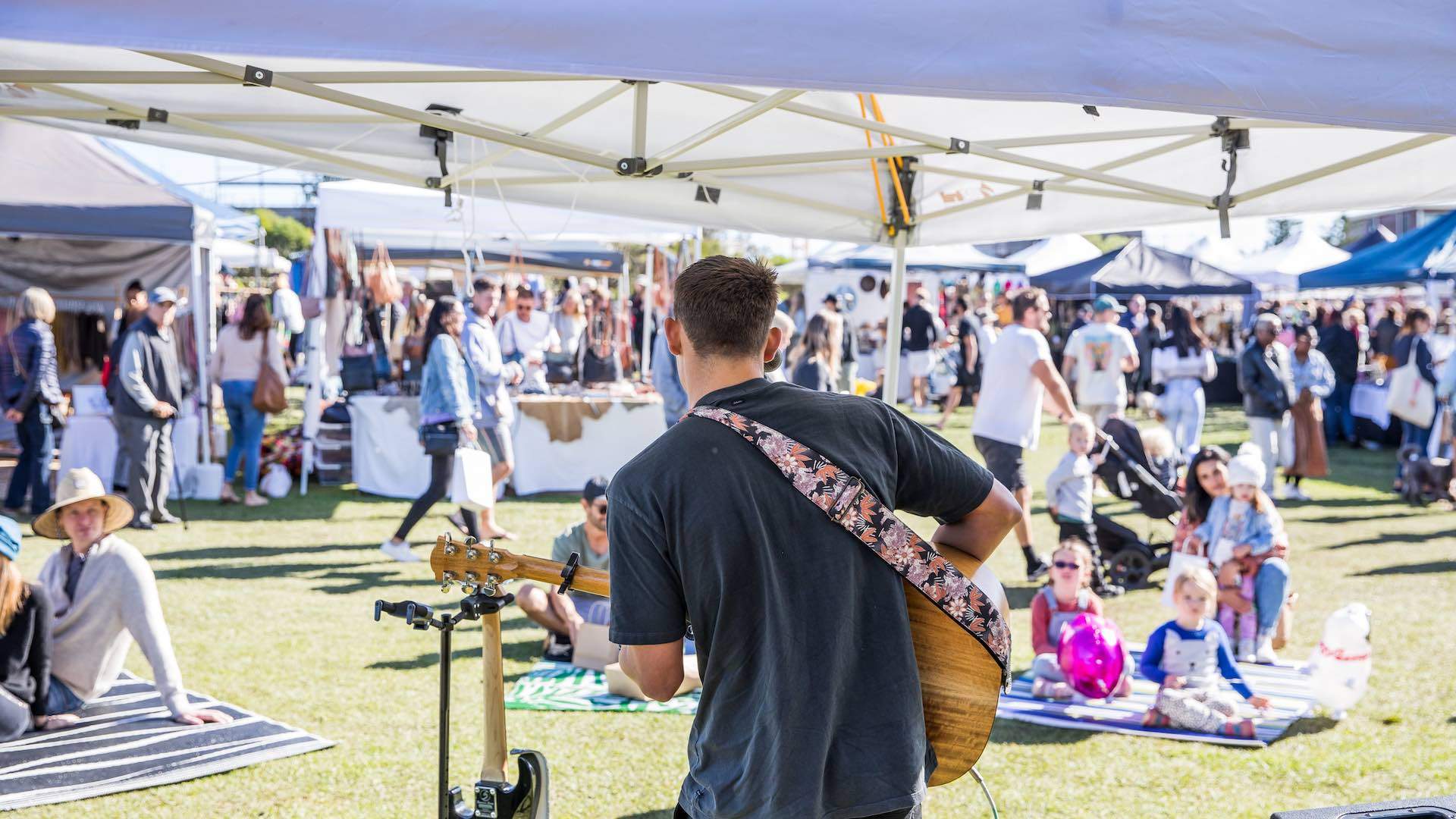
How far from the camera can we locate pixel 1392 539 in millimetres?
9250

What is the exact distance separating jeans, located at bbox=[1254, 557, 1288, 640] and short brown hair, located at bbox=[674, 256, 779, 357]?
456 centimetres

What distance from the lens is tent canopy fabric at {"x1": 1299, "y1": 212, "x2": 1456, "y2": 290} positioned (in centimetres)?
1386

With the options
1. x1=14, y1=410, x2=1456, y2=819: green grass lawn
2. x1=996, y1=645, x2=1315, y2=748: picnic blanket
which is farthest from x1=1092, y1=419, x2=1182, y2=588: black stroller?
x1=996, y1=645, x2=1315, y2=748: picnic blanket

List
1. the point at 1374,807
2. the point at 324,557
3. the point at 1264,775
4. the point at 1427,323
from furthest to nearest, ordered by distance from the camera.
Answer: the point at 1427,323 → the point at 324,557 → the point at 1264,775 → the point at 1374,807

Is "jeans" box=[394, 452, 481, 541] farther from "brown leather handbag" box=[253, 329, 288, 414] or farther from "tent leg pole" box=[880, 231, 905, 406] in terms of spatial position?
"tent leg pole" box=[880, 231, 905, 406]

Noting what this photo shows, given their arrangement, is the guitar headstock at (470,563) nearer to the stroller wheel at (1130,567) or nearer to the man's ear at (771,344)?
the man's ear at (771,344)

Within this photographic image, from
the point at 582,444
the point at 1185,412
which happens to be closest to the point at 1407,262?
the point at 1185,412

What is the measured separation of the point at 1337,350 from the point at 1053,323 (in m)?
10.4

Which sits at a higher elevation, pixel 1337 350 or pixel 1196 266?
pixel 1196 266

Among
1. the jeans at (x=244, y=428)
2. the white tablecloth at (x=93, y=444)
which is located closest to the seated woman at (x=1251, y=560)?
the jeans at (x=244, y=428)

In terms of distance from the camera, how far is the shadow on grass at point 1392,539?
8.98m

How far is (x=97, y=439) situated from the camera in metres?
9.38

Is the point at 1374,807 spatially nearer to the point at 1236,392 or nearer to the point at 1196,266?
the point at 1196,266

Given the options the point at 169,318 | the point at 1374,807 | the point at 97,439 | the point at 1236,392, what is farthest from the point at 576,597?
the point at 1236,392
